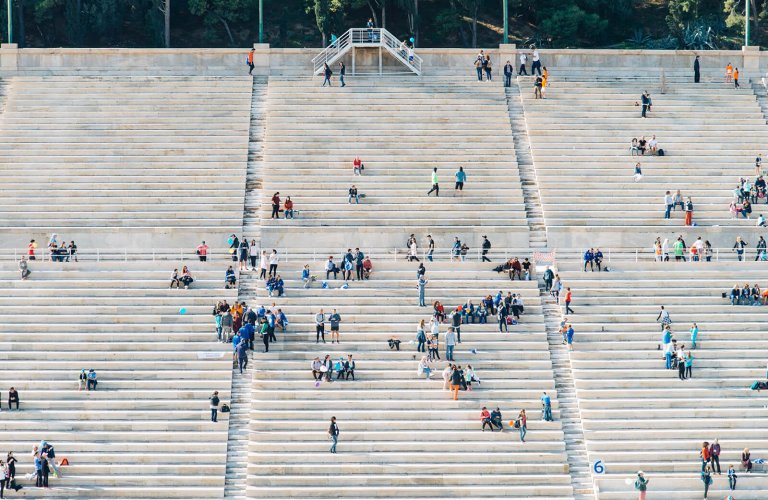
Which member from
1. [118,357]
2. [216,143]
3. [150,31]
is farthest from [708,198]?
[150,31]

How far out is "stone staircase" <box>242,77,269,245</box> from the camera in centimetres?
6619

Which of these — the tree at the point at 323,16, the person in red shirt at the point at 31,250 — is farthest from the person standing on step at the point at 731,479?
the tree at the point at 323,16

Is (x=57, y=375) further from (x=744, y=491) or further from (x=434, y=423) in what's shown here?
(x=744, y=491)

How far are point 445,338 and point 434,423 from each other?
342 cm

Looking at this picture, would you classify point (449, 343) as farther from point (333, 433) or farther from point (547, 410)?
point (333, 433)

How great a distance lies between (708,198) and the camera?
2672 inches

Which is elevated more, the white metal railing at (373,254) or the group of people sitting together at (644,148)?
the group of people sitting together at (644,148)

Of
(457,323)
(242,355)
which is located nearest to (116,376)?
(242,355)

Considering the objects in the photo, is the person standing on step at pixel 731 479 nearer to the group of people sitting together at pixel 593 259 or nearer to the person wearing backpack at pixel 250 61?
the group of people sitting together at pixel 593 259

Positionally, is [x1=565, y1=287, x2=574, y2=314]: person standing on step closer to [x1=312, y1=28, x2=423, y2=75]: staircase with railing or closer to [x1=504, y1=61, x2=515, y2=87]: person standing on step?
[x1=504, y1=61, x2=515, y2=87]: person standing on step

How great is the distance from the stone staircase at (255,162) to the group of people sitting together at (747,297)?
1553cm

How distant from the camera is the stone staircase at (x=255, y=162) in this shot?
217ft

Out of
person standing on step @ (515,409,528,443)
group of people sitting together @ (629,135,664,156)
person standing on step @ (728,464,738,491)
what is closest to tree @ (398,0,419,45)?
group of people sitting together @ (629,135,664,156)

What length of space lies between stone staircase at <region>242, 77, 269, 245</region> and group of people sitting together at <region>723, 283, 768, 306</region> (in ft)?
50.9
